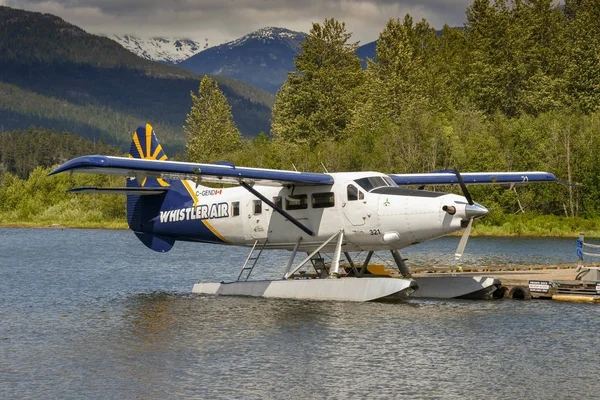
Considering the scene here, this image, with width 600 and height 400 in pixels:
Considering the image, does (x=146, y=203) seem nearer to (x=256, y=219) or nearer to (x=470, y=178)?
(x=256, y=219)

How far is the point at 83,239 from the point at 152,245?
36378 millimetres

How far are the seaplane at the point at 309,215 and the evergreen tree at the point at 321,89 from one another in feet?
165

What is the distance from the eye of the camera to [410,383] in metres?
14.1

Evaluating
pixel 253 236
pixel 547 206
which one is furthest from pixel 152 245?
pixel 547 206

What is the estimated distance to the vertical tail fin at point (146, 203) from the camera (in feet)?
83.0

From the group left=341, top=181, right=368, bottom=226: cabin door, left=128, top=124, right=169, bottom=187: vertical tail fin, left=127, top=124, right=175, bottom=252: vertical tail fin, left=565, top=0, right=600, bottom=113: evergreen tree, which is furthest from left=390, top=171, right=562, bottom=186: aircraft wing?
left=565, top=0, right=600, bottom=113: evergreen tree

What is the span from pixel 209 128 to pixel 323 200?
73946mm

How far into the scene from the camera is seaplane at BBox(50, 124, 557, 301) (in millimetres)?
20297

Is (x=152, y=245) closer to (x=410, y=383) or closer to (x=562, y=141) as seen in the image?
(x=410, y=383)

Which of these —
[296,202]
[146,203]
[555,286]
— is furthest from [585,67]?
[296,202]

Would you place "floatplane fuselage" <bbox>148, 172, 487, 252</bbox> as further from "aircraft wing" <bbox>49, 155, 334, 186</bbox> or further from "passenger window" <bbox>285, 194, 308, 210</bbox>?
"aircraft wing" <bbox>49, 155, 334, 186</bbox>

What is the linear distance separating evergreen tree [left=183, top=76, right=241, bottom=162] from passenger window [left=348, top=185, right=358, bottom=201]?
68941 millimetres

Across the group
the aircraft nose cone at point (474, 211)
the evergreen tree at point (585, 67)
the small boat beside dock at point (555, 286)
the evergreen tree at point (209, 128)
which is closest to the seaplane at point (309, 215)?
the aircraft nose cone at point (474, 211)

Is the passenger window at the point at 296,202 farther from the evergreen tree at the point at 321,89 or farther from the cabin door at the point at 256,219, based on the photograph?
the evergreen tree at the point at 321,89
